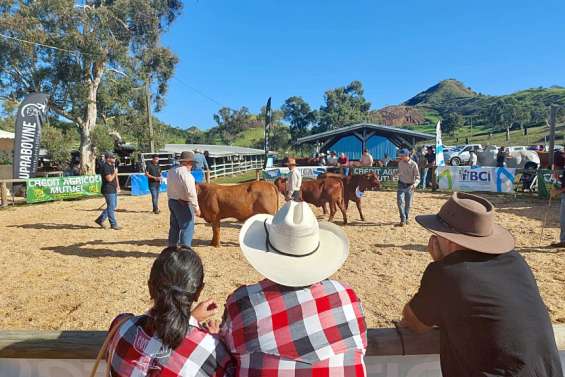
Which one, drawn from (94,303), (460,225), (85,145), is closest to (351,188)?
(94,303)

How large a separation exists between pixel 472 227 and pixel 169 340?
4.56 feet

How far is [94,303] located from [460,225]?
474cm

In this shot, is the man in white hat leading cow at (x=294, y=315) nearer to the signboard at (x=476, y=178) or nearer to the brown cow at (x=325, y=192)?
the brown cow at (x=325, y=192)

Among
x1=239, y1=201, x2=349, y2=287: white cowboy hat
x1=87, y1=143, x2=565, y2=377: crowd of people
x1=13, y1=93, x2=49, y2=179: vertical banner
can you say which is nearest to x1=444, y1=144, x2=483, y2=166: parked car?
x1=13, y1=93, x2=49, y2=179: vertical banner

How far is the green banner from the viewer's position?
1467 cm

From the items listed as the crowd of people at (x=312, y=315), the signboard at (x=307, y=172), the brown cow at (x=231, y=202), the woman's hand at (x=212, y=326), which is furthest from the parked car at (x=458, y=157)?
the woman's hand at (x=212, y=326)

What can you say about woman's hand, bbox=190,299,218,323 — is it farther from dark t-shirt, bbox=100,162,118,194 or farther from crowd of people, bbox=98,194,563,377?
dark t-shirt, bbox=100,162,118,194

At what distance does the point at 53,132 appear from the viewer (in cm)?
2434

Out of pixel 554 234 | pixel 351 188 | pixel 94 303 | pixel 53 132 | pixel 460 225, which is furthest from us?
pixel 53 132

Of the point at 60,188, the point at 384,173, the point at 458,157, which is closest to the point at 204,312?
the point at 60,188

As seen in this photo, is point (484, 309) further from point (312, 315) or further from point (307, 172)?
point (307, 172)

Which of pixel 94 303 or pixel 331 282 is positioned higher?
pixel 331 282

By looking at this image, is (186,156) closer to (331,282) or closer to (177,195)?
(177,195)

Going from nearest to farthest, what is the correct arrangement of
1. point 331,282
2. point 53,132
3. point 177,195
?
point 331,282, point 177,195, point 53,132
